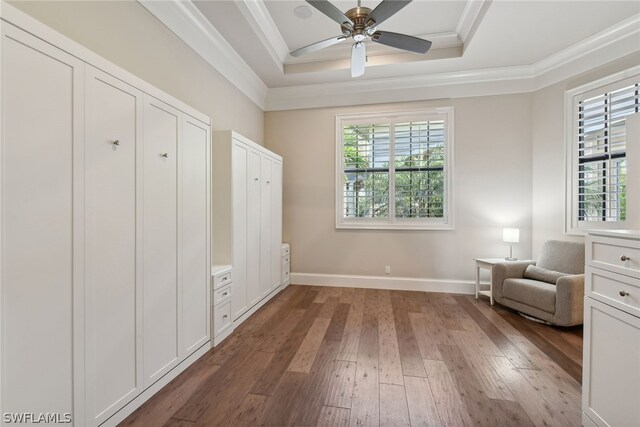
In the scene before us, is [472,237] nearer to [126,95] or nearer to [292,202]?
[292,202]

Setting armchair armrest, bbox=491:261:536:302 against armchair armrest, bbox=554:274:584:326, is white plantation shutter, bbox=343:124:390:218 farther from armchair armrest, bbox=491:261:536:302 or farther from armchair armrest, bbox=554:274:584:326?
armchair armrest, bbox=554:274:584:326

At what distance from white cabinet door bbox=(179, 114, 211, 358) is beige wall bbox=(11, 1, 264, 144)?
1.92ft

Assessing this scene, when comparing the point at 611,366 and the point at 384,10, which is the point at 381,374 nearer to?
the point at 611,366

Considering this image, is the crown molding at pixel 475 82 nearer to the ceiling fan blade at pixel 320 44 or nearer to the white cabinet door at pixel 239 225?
the ceiling fan blade at pixel 320 44

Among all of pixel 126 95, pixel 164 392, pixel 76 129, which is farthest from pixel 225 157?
pixel 164 392

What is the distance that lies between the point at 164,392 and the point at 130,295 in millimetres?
772

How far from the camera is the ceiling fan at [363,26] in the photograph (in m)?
2.04

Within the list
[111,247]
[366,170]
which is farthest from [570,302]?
[111,247]

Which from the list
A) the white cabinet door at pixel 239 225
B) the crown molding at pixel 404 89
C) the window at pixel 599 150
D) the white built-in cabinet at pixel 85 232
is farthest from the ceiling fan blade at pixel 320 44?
the window at pixel 599 150

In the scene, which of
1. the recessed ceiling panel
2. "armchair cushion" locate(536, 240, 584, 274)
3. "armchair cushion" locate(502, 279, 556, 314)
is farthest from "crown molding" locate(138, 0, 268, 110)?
"armchair cushion" locate(536, 240, 584, 274)

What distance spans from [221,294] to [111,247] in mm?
1259

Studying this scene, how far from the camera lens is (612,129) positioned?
3125 mm

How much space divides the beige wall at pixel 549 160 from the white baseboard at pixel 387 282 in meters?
1.16

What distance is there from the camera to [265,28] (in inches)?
122
